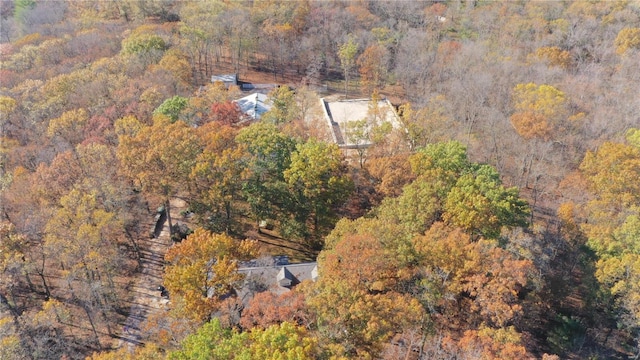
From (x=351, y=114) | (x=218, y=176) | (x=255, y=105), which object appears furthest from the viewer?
(x=351, y=114)

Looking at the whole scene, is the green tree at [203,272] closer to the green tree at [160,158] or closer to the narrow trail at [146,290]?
the narrow trail at [146,290]

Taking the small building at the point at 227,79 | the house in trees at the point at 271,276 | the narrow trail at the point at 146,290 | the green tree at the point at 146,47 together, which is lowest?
the narrow trail at the point at 146,290

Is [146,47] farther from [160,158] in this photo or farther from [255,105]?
[160,158]

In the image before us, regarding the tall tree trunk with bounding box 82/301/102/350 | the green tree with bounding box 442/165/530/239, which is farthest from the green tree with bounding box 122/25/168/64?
the green tree with bounding box 442/165/530/239

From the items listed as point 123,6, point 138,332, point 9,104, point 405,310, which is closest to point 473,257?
point 405,310

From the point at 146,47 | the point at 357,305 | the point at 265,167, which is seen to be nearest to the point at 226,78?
the point at 146,47

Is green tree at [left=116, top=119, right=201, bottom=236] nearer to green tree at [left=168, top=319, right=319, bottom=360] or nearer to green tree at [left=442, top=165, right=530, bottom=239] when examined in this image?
green tree at [left=168, top=319, right=319, bottom=360]

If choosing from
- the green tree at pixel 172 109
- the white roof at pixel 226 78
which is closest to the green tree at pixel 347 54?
the white roof at pixel 226 78
